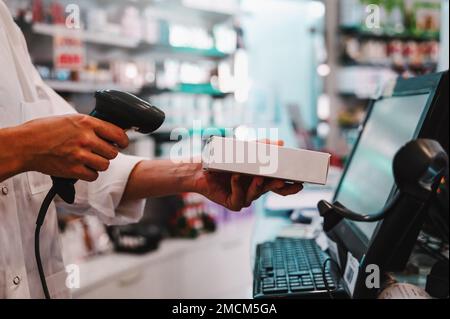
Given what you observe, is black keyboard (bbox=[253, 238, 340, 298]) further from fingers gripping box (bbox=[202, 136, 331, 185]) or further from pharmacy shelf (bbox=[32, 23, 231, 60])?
pharmacy shelf (bbox=[32, 23, 231, 60])

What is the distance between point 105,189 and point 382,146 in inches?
23.1

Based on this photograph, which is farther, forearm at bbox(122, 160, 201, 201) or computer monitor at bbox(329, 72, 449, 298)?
forearm at bbox(122, 160, 201, 201)

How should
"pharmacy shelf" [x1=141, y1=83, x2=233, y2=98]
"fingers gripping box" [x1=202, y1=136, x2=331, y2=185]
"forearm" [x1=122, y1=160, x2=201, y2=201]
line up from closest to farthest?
"fingers gripping box" [x1=202, y1=136, x2=331, y2=185]
"forearm" [x1=122, y1=160, x2=201, y2=201]
"pharmacy shelf" [x1=141, y1=83, x2=233, y2=98]

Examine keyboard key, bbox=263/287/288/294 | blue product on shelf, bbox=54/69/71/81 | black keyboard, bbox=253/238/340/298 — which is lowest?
black keyboard, bbox=253/238/340/298

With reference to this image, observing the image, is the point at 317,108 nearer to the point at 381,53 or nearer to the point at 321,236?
the point at 381,53

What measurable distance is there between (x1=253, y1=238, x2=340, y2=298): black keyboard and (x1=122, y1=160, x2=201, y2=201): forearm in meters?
0.22

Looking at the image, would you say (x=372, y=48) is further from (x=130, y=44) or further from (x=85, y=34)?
(x=85, y=34)

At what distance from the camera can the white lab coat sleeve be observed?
971 millimetres

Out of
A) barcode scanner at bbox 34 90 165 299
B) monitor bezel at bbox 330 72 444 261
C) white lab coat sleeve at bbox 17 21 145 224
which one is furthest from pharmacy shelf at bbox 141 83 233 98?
barcode scanner at bbox 34 90 165 299

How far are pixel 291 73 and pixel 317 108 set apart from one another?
45 cm

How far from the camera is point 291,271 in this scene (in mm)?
865

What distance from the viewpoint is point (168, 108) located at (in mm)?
3141

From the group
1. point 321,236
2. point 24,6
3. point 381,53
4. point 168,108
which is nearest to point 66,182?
point 321,236

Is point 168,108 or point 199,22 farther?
point 199,22
